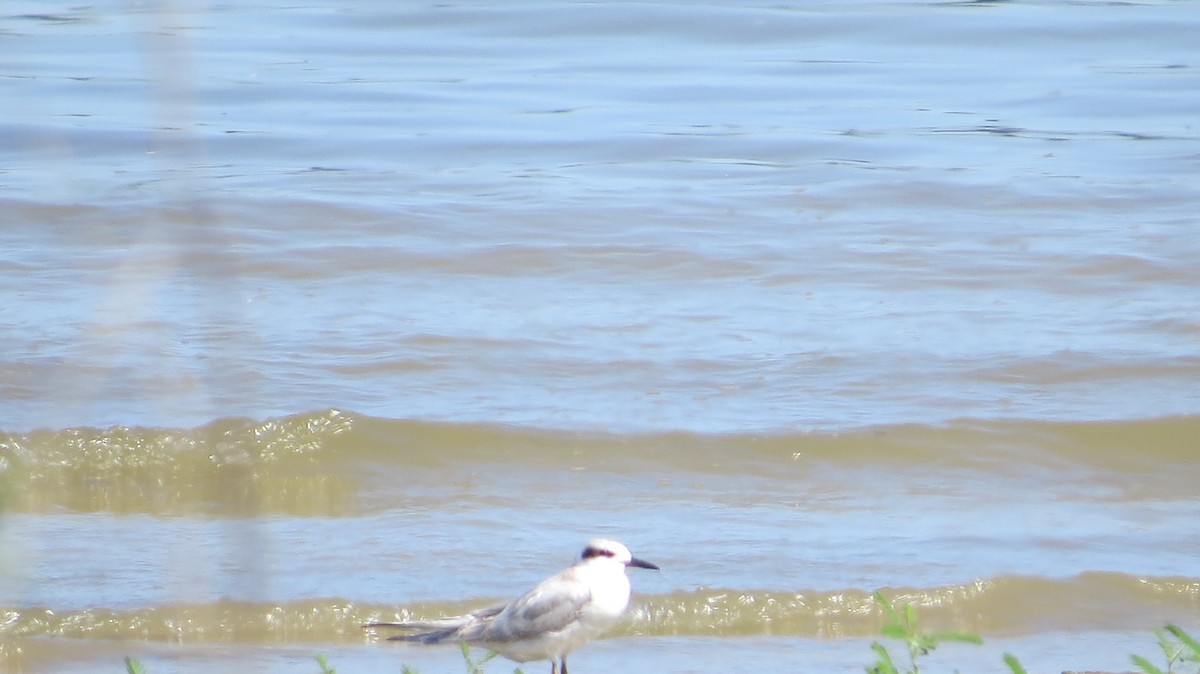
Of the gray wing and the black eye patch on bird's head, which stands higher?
the black eye patch on bird's head

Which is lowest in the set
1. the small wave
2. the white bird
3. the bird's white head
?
the small wave

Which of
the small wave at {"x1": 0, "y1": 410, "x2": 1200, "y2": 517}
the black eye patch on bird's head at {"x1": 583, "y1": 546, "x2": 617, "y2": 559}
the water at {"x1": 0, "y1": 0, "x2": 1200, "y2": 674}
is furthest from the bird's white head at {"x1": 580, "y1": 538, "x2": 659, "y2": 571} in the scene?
the small wave at {"x1": 0, "y1": 410, "x2": 1200, "y2": 517}

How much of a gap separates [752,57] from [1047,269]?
8.29 m

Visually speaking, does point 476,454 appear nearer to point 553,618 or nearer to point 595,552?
point 595,552

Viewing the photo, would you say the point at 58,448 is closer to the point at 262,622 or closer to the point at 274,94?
the point at 262,622

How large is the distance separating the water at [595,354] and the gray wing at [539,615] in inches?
20.5

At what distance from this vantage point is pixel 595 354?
8594 mm

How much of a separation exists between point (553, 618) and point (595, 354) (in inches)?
163

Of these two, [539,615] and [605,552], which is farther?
[605,552]

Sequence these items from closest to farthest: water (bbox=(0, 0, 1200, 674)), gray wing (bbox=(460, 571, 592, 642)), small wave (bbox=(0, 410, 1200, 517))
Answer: gray wing (bbox=(460, 571, 592, 642)), water (bbox=(0, 0, 1200, 674)), small wave (bbox=(0, 410, 1200, 517))

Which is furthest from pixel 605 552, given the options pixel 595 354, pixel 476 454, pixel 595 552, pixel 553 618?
pixel 595 354

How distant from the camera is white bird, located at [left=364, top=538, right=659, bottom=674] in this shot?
14.8 feet

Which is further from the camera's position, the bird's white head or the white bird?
the bird's white head

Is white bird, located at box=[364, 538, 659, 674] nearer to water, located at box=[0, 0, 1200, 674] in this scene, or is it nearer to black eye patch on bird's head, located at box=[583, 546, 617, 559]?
black eye patch on bird's head, located at box=[583, 546, 617, 559]
